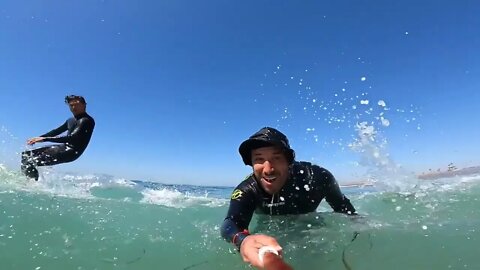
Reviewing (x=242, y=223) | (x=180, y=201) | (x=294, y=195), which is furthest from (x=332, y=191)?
(x=180, y=201)

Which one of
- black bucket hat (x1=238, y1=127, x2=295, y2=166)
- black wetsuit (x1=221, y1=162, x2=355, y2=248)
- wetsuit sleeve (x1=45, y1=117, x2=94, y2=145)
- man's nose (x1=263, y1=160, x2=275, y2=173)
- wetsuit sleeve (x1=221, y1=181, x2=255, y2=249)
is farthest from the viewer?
wetsuit sleeve (x1=45, y1=117, x2=94, y2=145)

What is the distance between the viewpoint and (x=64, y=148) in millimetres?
8062

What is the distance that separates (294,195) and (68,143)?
5.99 m

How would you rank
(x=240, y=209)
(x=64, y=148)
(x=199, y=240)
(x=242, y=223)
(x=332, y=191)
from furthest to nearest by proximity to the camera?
(x=64, y=148)
(x=332, y=191)
(x=199, y=240)
(x=240, y=209)
(x=242, y=223)

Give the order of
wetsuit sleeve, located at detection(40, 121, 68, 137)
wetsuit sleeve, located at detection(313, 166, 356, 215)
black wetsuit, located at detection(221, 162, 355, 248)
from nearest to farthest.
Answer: black wetsuit, located at detection(221, 162, 355, 248) → wetsuit sleeve, located at detection(313, 166, 356, 215) → wetsuit sleeve, located at detection(40, 121, 68, 137)

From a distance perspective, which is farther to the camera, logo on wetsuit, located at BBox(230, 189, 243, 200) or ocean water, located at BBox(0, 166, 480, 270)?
logo on wetsuit, located at BBox(230, 189, 243, 200)

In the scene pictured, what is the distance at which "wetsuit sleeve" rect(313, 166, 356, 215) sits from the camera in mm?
4779

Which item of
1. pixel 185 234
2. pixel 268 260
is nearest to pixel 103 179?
pixel 185 234

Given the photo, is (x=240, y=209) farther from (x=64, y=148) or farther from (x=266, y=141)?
(x=64, y=148)

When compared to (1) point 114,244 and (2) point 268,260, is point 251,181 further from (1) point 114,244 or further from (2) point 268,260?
(2) point 268,260

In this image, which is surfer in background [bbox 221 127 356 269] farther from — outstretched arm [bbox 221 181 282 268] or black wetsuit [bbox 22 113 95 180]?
black wetsuit [bbox 22 113 95 180]

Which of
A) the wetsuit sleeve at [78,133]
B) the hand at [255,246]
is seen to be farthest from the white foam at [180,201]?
the hand at [255,246]

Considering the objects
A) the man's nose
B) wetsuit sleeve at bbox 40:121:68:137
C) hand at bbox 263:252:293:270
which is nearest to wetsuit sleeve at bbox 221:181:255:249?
the man's nose

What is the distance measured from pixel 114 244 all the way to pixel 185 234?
41.6 inches
